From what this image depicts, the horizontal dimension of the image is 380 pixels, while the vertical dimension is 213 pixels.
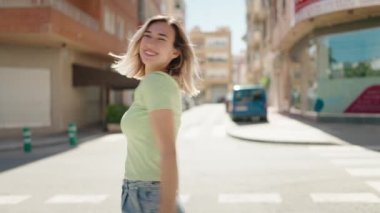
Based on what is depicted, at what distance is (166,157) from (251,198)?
4687 millimetres

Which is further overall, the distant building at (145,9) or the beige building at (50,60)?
the distant building at (145,9)

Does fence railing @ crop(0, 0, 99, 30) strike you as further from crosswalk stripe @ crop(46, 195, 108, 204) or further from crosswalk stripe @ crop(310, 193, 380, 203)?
crosswalk stripe @ crop(310, 193, 380, 203)

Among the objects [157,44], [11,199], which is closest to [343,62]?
[11,199]

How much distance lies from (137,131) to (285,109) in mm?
32116

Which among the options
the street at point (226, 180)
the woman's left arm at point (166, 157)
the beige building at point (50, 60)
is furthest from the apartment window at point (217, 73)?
the woman's left arm at point (166, 157)

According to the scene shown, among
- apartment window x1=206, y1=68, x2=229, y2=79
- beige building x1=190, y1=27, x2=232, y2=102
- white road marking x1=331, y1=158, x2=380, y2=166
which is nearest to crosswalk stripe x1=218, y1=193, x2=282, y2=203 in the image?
white road marking x1=331, y1=158, x2=380, y2=166

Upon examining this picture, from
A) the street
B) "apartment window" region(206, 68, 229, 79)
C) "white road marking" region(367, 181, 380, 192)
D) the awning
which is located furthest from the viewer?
"apartment window" region(206, 68, 229, 79)

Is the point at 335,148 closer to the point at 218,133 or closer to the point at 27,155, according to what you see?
the point at 218,133

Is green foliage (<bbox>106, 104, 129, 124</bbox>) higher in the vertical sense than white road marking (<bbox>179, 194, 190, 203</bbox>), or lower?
higher

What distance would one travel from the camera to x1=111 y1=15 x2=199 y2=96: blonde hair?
7.43ft

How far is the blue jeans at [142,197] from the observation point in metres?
2.13

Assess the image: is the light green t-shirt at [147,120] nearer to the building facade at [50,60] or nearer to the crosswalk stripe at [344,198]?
the crosswalk stripe at [344,198]

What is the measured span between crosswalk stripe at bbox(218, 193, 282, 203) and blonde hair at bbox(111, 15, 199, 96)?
13.4ft

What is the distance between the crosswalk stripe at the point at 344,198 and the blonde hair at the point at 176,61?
4.38 meters
